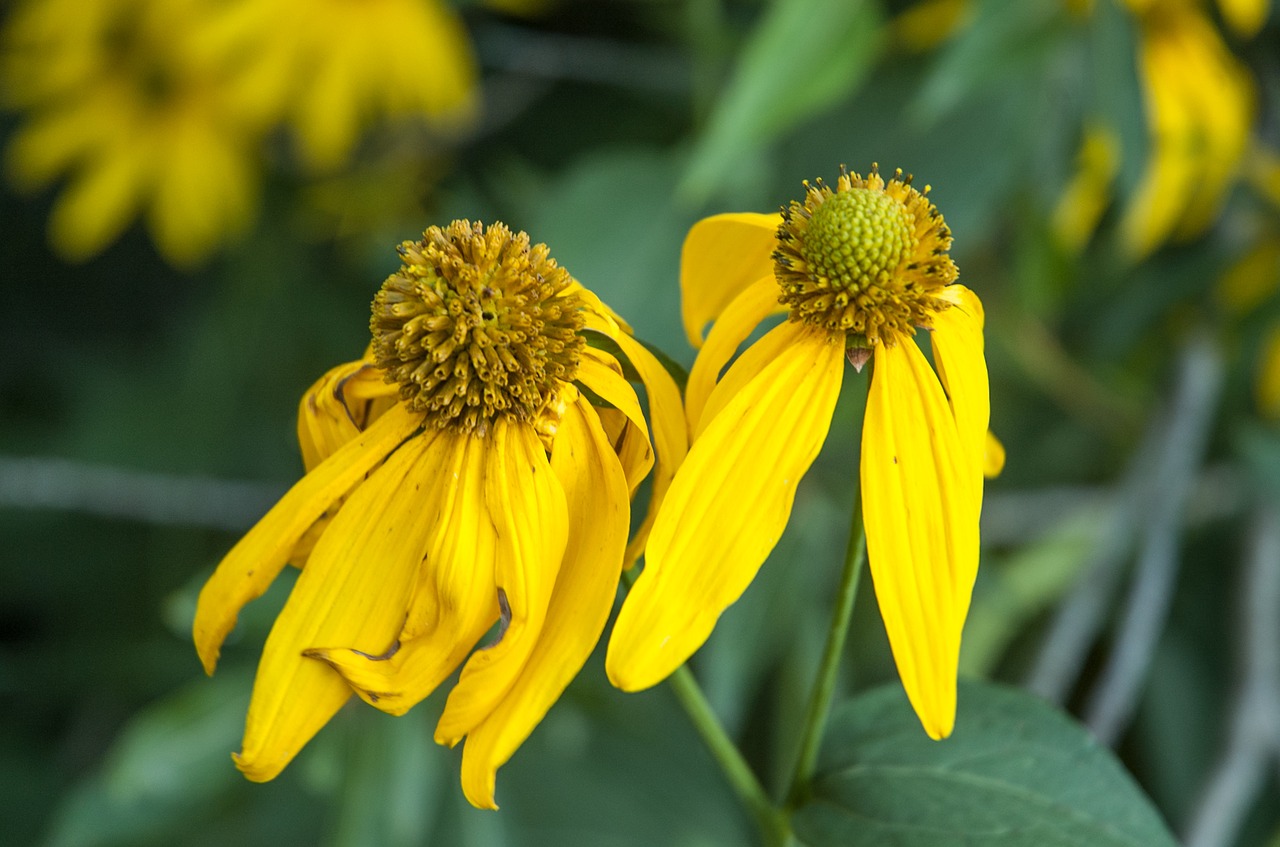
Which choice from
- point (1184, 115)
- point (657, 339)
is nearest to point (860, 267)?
point (657, 339)

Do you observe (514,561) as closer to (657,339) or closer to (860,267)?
(860,267)

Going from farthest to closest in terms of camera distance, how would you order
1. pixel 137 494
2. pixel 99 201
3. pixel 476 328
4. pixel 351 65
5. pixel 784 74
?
pixel 99 201
pixel 351 65
pixel 137 494
pixel 784 74
pixel 476 328

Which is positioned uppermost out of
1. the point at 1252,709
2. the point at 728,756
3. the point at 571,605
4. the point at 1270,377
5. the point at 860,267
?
the point at 860,267

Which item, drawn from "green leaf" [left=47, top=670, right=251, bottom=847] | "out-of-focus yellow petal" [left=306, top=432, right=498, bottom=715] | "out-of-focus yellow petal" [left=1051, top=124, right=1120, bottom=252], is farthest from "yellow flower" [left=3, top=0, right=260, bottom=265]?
"out-of-focus yellow petal" [left=306, top=432, right=498, bottom=715]

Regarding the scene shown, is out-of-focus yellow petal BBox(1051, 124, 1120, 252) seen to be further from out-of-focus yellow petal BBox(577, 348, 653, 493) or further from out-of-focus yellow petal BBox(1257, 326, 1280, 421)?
out-of-focus yellow petal BBox(577, 348, 653, 493)

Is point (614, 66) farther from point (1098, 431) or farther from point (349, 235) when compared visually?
point (1098, 431)

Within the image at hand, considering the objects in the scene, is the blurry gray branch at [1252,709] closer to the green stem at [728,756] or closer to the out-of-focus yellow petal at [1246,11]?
the out-of-focus yellow petal at [1246,11]

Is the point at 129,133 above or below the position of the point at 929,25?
below

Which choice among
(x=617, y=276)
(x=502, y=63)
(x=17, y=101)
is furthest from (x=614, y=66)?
(x=17, y=101)
